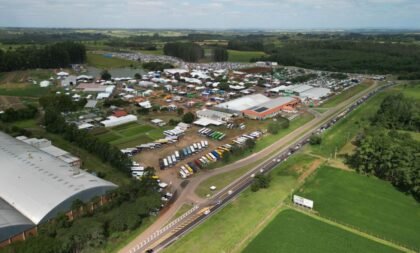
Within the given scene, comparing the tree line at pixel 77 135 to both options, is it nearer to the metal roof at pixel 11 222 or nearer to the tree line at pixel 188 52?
the metal roof at pixel 11 222

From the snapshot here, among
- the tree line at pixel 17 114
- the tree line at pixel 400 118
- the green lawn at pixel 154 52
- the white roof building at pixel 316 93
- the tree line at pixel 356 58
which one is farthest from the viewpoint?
the green lawn at pixel 154 52

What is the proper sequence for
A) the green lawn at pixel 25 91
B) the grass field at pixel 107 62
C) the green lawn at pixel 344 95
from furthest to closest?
the grass field at pixel 107 62, the green lawn at pixel 25 91, the green lawn at pixel 344 95

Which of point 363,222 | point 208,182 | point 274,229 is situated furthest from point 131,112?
point 363,222

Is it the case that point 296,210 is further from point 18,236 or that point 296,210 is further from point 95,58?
point 95,58

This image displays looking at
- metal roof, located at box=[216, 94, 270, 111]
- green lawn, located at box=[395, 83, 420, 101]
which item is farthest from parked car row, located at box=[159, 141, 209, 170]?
green lawn, located at box=[395, 83, 420, 101]

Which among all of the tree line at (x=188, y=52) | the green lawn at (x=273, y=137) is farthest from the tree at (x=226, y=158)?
the tree line at (x=188, y=52)

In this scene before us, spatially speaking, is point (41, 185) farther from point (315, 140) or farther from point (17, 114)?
point (315, 140)

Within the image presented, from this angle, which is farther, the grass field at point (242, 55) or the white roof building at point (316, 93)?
the grass field at point (242, 55)
